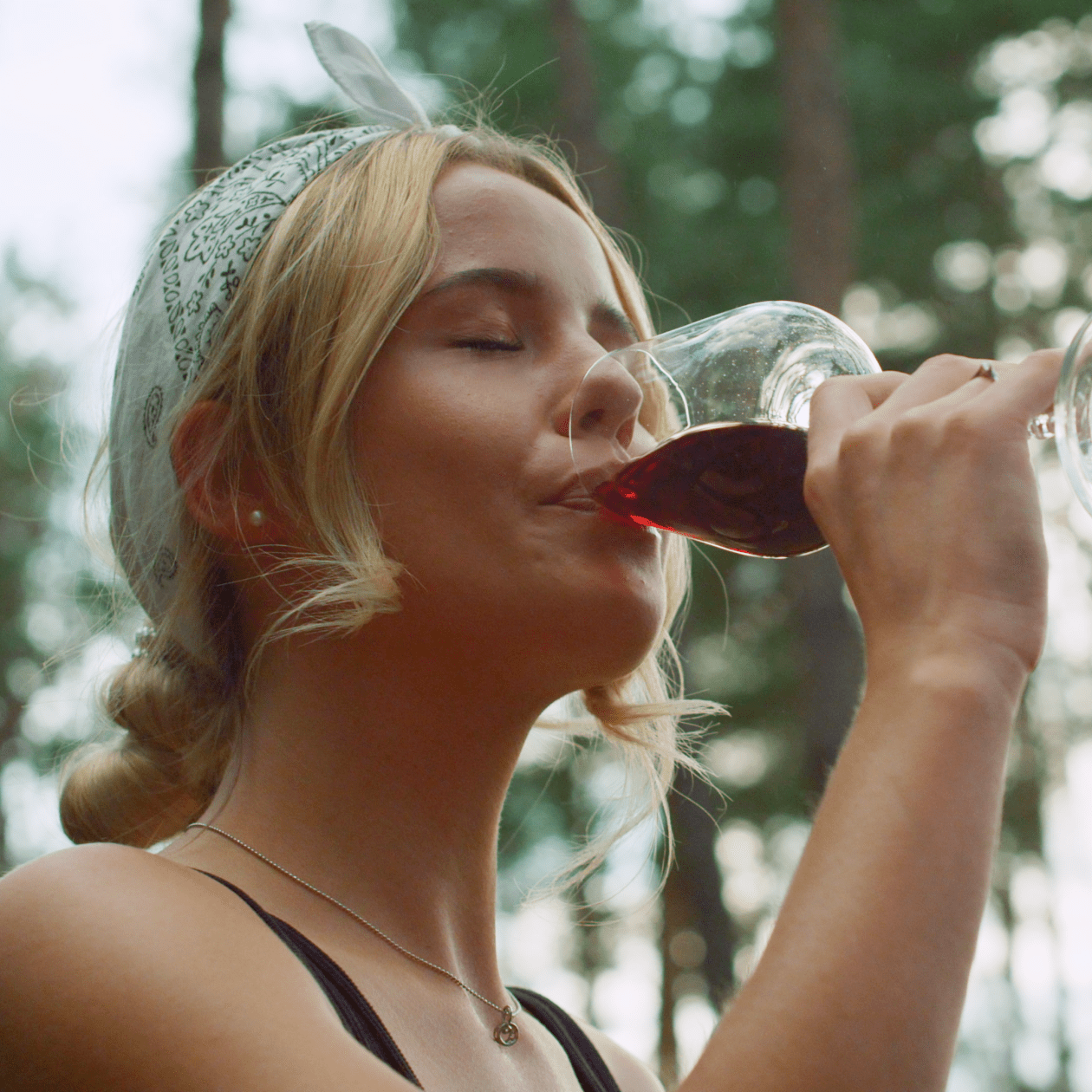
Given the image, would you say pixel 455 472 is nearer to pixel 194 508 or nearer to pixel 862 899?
pixel 194 508

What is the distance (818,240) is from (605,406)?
21.3ft

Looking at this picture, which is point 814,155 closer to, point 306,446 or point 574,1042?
point 306,446

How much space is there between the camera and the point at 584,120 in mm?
A: 7922

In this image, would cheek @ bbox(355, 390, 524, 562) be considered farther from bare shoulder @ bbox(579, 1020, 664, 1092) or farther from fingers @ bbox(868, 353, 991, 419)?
bare shoulder @ bbox(579, 1020, 664, 1092)

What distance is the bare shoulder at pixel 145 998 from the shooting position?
3.67 ft

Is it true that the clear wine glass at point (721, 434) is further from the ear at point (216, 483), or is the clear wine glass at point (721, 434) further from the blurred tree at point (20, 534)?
the blurred tree at point (20, 534)

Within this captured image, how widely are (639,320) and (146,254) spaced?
2.85 feet

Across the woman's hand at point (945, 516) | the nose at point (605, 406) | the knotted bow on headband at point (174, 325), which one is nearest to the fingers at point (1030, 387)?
the woman's hand at point (945, 516)

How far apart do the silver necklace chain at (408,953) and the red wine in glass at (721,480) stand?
2.04 feet

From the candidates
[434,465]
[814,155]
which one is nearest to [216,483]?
[434,465]

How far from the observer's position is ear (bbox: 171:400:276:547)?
178 cm

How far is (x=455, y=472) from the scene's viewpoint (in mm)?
1543

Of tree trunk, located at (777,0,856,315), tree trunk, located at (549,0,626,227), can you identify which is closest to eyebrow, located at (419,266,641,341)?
tree trunk, located at (777,0,856,315)

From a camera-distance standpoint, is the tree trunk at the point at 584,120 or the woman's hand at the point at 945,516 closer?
the woman's hand at the point at 945,516
